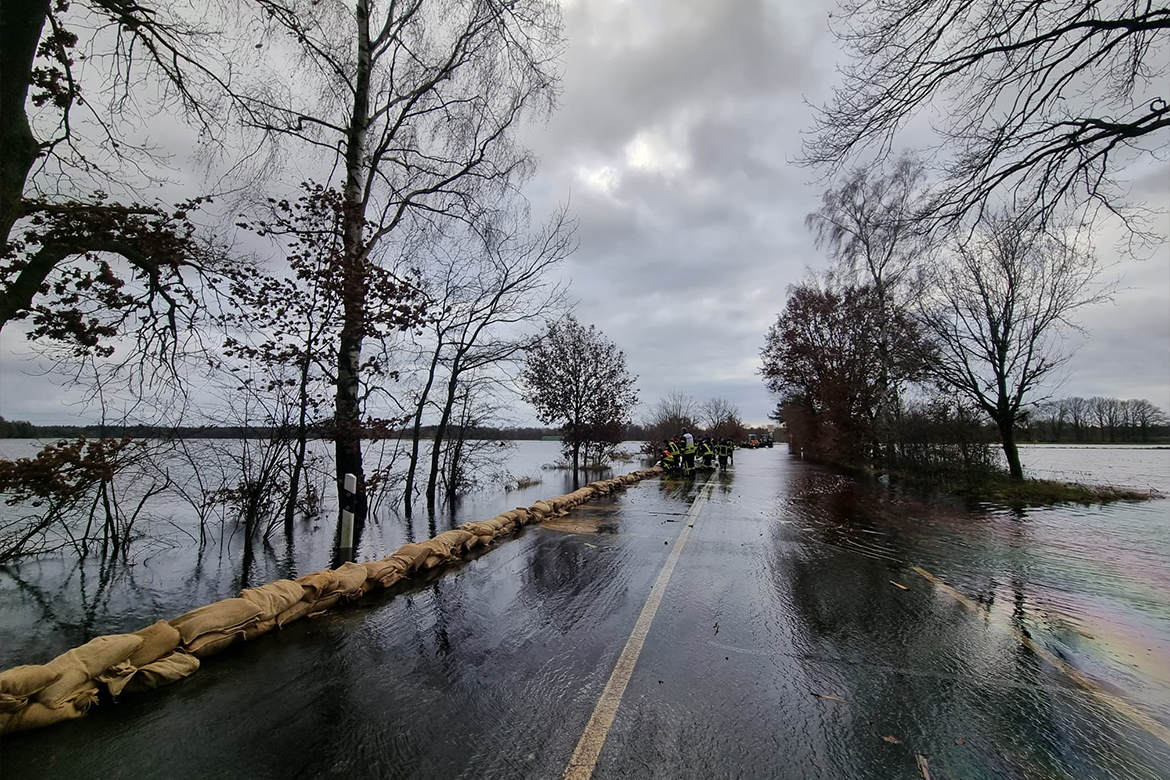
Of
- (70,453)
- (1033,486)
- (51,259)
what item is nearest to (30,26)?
(51,259)

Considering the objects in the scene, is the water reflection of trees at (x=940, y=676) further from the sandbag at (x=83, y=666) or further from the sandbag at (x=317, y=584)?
the sandbag at (x=83, y=666)

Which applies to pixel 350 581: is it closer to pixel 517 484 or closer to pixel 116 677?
pixel 116 677

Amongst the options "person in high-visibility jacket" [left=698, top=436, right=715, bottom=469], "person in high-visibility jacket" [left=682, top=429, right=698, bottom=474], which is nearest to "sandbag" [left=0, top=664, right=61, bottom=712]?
"person in high-visibility jacket" [left=682, top=429, right=698, bottom=474]

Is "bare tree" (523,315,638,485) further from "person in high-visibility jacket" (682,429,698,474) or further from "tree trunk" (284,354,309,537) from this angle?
"tree trunk" (284,354,309,537)

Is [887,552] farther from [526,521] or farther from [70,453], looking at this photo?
[70,453]

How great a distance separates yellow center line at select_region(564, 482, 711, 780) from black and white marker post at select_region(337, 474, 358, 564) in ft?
13.8

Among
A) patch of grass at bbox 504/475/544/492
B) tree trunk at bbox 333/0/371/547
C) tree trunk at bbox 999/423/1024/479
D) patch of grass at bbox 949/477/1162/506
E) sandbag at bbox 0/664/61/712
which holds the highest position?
tree trunk at bbox 333/0/371/547

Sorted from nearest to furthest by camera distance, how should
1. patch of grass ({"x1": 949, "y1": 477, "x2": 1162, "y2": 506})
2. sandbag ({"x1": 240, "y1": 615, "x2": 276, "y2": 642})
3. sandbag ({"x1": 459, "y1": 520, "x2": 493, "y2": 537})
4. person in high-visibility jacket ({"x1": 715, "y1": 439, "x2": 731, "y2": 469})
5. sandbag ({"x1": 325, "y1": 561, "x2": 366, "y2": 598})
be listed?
sandbag ({"x1": 240, "y1": 615, "x2": 276, "y2": 642}) < sandbag ({"x1": 325, "y1": 561, "x2": 366, "y2": 598}) < sandbag ({"x1": 459, "y1": 520, "x2": 493, "y2": 537}) < patch of grass ({"x1": 949, "y1": 477, "x2": 1162, "y2": 506}) < person in high-visibility jacket ({"x1": 715, "y1": 439, "x2": 731, "y2": 469})

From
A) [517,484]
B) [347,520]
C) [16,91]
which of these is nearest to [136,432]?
[347,520]

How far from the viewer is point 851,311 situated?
2902cm

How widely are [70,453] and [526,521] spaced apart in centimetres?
641

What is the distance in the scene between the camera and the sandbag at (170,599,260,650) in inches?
150

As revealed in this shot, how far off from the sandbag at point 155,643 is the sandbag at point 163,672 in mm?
47

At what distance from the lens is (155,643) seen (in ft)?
11.6
